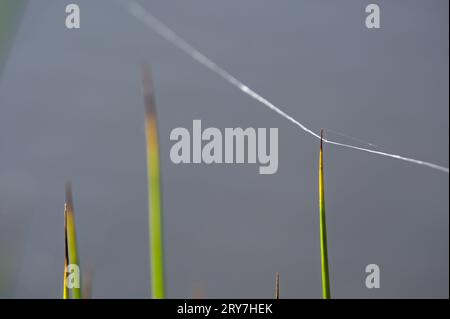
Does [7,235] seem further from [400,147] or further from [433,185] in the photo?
[433,185]

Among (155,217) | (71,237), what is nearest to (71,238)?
(71,237)

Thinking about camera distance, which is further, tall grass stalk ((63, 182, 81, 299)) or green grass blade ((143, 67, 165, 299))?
tall grass stalk ((63, 182, 81, 299))

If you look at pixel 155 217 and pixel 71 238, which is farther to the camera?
pixel 71 238

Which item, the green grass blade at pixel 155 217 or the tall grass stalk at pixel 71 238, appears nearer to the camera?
the green grass blade at pixel 155 217

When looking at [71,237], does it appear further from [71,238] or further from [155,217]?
[155,217]

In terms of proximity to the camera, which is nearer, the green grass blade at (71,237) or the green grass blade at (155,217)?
the green grass blade at (155,217)

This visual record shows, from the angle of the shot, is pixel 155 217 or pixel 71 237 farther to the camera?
pixel 71 237

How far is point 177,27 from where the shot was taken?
1.83 meters

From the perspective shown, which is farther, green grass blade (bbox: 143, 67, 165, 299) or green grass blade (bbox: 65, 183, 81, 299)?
green grass blade (bbox: 65, 183, 81, 299)

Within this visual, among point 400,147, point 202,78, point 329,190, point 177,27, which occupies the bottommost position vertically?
point 329,190
